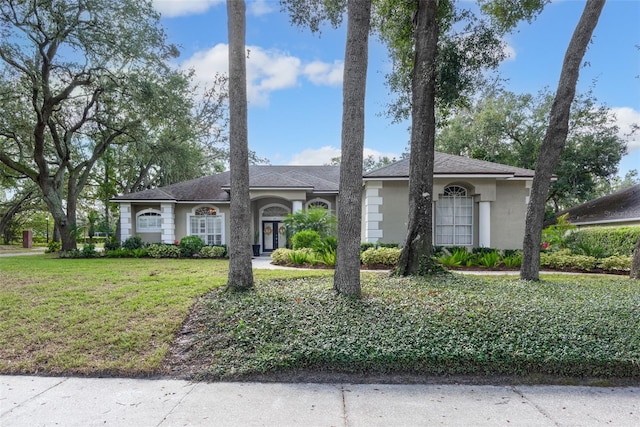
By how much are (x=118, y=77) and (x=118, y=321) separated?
48.8ft

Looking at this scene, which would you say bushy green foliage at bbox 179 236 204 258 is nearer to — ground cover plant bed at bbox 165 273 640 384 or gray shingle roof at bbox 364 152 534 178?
gray shingle roof at bbox 364 152 534 178

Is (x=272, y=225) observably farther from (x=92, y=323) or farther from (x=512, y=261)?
(x=92, y=323)

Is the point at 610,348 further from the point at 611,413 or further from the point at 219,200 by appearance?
the point at 219,200

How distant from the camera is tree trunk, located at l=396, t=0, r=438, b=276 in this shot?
826 cm

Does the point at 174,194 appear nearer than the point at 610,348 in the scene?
No

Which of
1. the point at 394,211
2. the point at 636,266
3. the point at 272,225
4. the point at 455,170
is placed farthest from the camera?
the point at 272,225

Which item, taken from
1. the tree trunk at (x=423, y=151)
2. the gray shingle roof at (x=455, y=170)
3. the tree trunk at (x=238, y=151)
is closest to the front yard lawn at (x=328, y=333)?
the tree trunk at (x=238, y=151)

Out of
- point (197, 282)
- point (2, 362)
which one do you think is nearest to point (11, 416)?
point (2, 362)

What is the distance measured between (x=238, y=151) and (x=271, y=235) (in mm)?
12708

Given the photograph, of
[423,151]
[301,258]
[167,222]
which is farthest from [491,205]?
[167,222]

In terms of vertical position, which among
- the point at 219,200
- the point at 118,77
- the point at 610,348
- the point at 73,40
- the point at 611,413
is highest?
the point at 73,40

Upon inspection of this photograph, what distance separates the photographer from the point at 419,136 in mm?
8375

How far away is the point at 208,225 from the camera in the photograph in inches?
717

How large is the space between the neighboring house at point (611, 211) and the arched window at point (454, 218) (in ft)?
23.4
